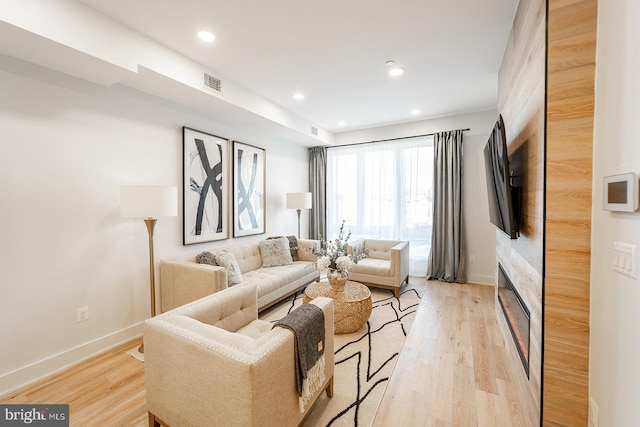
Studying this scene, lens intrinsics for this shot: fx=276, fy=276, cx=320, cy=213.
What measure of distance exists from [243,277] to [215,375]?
2.23 m

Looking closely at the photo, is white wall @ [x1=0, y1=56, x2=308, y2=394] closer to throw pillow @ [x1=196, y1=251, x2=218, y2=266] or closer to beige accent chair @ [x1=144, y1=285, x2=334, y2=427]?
throw pillow @ [x1=196, y1=251, x2=218, y2=266]

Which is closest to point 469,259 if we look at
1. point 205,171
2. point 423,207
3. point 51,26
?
point 423,207

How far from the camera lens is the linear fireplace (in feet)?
→ 5.96

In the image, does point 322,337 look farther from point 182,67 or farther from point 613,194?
point 182,67

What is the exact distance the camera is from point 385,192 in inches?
204

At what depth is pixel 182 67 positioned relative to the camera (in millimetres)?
2660

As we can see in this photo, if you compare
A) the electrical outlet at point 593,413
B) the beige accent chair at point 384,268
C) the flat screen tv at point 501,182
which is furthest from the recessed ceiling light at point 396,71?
the electrical outlet at point 593,413

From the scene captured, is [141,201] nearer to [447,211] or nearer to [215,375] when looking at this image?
[215,375]

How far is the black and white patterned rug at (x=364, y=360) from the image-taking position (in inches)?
69.6

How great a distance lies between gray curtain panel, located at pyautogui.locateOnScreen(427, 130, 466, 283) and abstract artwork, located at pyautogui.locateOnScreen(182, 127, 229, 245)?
11.0ft

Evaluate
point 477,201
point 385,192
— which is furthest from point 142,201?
point 477,201

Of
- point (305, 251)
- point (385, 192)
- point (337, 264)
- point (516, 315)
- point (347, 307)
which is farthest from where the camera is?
point (385, 192)

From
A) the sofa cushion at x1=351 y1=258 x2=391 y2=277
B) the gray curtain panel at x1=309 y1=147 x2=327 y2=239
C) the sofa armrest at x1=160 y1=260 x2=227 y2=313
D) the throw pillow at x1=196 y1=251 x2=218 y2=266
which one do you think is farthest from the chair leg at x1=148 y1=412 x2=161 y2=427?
the gray curtain panel at x1=309 y1=147 x2=327 y2=239

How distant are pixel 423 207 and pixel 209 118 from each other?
366 cm
